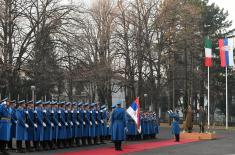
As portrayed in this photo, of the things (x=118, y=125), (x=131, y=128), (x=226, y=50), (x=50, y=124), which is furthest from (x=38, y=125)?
(x=226, y=50)

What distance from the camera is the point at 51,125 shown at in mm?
19531

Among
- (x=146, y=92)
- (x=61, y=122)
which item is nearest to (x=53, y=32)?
(x=61, y=122)

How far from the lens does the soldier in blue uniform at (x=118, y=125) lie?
19.4 metres

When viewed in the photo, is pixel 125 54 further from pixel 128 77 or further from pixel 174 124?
pixel 174 124

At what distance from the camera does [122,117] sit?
1961 centimetres

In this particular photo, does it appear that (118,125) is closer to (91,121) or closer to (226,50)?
(91,121)

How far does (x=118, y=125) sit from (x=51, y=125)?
8.65ft

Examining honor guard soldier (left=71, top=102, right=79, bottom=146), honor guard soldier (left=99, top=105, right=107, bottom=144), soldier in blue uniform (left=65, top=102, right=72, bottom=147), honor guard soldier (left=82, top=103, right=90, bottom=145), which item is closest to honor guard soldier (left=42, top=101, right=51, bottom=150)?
soldier in blue uniform (left=65, top=102, right=72, bottom=147)

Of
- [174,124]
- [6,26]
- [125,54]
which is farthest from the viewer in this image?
A: [125,54]

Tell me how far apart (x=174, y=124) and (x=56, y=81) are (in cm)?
1191

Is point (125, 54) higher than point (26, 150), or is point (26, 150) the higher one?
point (125, 54)

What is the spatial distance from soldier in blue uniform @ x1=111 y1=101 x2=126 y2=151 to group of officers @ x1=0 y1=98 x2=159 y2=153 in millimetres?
66

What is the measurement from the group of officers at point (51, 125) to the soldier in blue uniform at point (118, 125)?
7 cm

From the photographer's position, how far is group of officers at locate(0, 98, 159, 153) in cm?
1800
